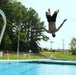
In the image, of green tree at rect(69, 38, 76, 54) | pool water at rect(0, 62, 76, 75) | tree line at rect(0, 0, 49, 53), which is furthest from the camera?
green tree at rect(69, 38, 76, 54)

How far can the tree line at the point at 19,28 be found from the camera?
156 ft

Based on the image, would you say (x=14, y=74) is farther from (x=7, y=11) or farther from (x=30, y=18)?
(x=30, y=18)

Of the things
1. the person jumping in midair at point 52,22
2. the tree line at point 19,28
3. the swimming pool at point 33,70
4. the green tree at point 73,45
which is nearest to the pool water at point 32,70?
the swimming pool at point 33,70

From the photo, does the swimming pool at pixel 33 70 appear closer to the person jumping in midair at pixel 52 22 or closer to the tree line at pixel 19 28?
the person jumping in midair at pixel 52 22

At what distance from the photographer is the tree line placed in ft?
156

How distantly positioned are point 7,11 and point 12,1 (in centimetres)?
554

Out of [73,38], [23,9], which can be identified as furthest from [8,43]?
[73,38]

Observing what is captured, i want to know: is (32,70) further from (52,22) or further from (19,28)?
(19,28)

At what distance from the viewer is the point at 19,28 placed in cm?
4622

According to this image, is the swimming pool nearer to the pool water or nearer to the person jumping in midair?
the pool water

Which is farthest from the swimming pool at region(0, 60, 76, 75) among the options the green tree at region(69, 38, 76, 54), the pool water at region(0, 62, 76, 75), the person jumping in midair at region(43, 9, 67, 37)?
the green tree at region(69, 38, 76, 54)

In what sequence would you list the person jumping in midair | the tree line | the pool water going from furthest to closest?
the tree line < the pool water < the person jumping in midair

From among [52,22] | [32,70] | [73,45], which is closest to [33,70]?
[32,70]

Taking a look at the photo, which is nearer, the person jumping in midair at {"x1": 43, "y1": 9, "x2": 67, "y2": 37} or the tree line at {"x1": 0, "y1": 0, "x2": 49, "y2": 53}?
the person jumping in midair at {"x1": 43, "y1": 9, "x2": 67, "y2": 37}
